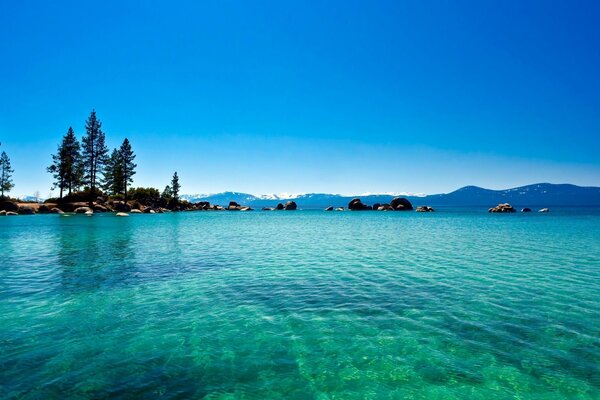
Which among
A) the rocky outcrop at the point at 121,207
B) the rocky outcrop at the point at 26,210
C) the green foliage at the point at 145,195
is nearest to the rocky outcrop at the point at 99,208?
the rocky outcrop at the point at 121,207

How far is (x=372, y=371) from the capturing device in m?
7.72

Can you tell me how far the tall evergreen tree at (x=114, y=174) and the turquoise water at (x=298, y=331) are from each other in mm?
91082

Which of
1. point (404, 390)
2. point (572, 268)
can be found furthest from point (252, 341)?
point (572, 268)

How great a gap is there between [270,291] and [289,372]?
23.8 ft

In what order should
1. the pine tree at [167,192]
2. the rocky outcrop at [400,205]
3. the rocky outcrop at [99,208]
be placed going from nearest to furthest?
the rocky outcrop at [99,208] < the pine tree at [167,192] < the rocky outcrop at [400,205]

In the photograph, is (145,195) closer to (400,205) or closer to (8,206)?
(8,206)

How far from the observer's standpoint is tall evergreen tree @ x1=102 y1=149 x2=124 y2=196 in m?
102

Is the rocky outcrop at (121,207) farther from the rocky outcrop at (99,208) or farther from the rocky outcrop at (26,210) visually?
the rocky outcrop at (26,210)

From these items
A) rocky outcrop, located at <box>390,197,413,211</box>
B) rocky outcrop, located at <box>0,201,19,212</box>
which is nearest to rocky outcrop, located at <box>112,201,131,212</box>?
rocky outcrop, located at <box>0,201,19,212</box>

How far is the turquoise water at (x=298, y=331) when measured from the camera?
7.04 m

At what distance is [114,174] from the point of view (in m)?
103

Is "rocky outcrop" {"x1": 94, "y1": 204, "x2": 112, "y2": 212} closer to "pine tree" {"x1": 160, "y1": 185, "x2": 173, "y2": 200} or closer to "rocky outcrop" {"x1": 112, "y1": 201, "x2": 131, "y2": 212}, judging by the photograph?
"rocky outcrop" {"x1": 112, "y1": 201, "x2": 131, "y2": 212}

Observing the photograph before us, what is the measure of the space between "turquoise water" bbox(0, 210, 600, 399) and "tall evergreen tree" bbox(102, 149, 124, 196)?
9108cm

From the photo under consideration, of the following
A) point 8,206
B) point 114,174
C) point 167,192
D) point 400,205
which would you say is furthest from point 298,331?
point 400,205
